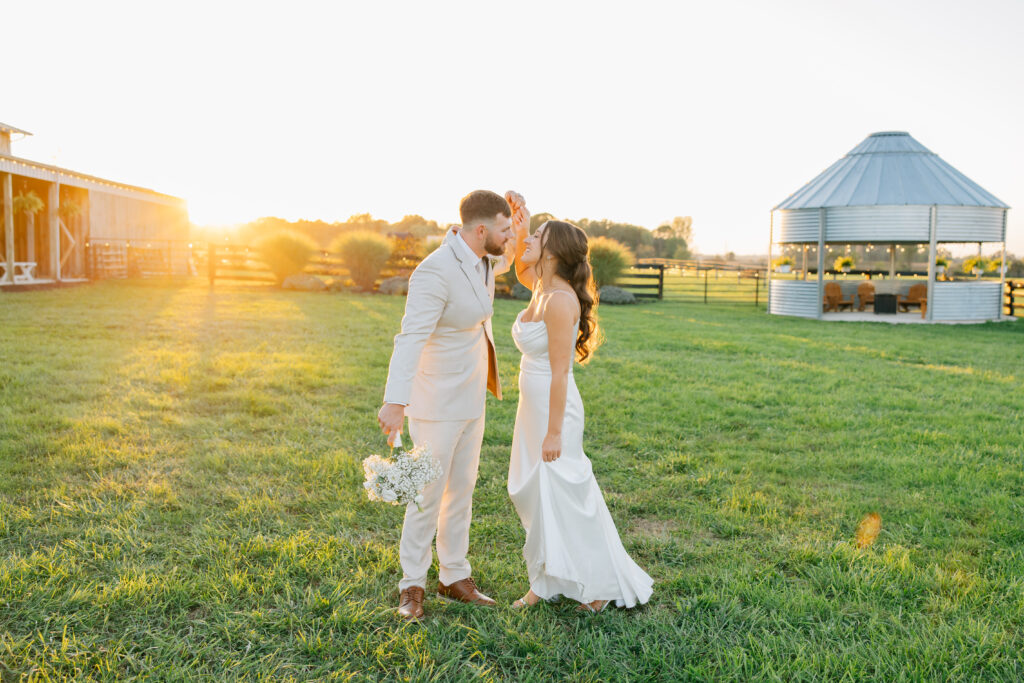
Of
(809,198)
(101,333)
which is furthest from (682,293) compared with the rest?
(101,333)

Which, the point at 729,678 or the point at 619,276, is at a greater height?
the point at 619,276

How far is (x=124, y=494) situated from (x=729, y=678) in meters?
4.34

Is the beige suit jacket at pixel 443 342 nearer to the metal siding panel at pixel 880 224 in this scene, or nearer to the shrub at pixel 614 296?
the metal siding panel at pixel 880 224

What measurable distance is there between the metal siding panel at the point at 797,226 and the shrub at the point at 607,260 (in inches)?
206

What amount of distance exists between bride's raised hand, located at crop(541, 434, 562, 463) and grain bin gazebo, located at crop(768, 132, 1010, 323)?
19.4m

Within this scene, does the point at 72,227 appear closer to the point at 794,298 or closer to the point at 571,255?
the point at 794,298

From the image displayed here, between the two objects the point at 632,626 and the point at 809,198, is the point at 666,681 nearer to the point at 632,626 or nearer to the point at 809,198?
the point at 632,626

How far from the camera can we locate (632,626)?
3.61 meters

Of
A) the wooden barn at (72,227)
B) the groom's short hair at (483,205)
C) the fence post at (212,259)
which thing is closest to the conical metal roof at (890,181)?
the fence post at (212,259)

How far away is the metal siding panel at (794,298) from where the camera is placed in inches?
848

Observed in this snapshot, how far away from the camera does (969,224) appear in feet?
68.1

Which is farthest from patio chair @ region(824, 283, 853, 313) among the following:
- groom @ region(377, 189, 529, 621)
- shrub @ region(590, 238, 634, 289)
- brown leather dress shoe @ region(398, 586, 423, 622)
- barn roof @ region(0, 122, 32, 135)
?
barn roof @ region(0, 122, 32, 135)

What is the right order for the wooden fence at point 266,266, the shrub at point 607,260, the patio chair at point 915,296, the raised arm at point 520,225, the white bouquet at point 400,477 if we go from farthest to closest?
the wooden fence at point 266,266 < the shrub at point 607,260 < the patio chair at point 915,296 < the raised arm at point 520,225 < the white bouquet at point 400,477

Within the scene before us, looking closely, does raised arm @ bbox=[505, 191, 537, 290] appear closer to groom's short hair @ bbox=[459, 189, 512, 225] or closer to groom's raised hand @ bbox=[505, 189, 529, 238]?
groom's raised hand @ bbox=[505, 189, 529, 238]
